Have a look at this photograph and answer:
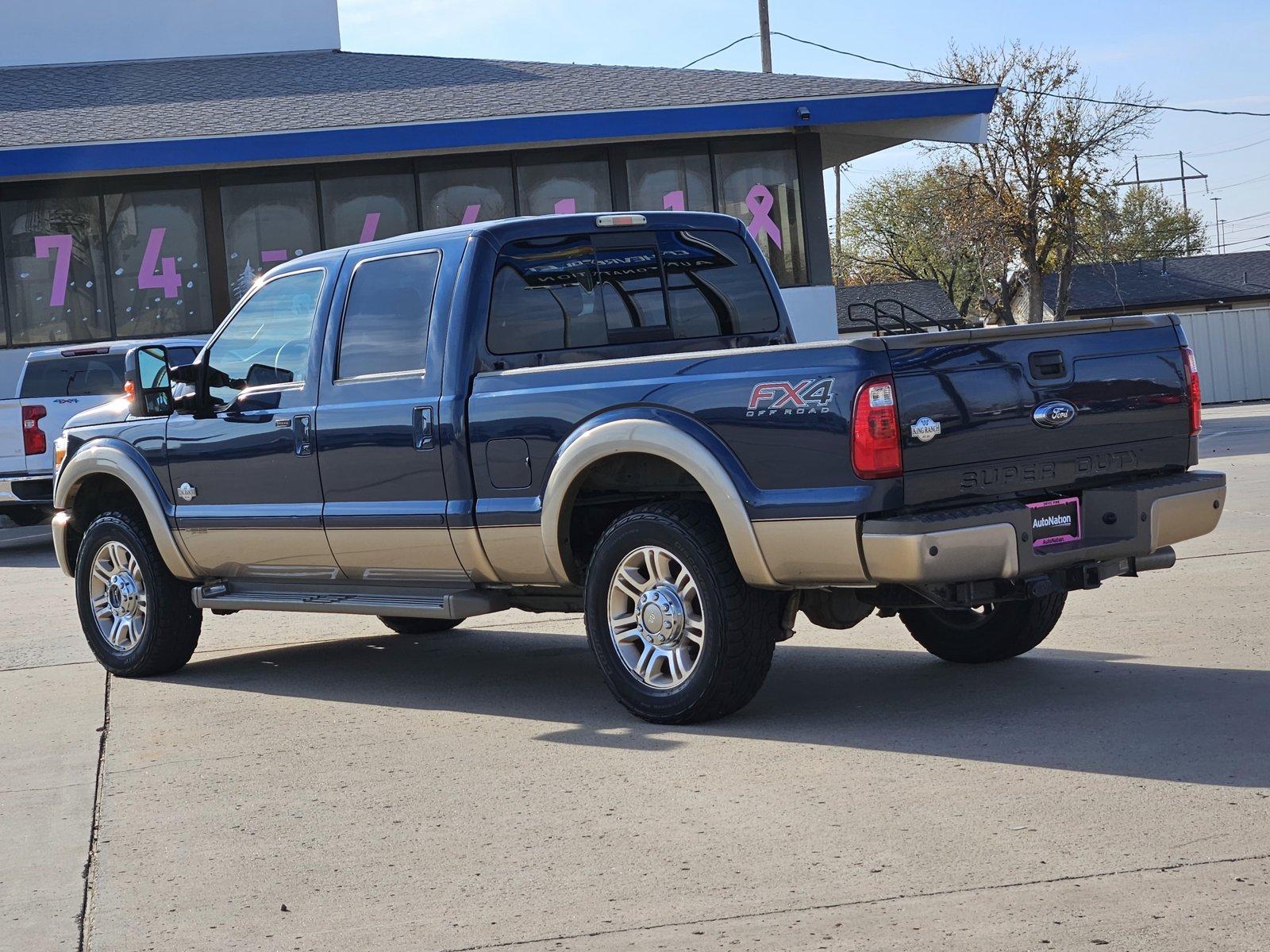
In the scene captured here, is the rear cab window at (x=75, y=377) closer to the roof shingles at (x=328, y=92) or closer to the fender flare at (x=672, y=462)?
the roof shingles at (x=328, y=92)

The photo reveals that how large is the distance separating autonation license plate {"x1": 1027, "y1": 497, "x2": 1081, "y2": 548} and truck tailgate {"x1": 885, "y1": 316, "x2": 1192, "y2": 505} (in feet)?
Result: 0.25

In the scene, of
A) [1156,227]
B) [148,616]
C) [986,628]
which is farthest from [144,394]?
[1156,227]

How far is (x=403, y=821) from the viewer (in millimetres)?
5324

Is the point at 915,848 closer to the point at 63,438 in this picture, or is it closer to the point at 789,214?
the point at 63,438

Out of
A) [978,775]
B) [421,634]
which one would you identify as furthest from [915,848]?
[421,634]

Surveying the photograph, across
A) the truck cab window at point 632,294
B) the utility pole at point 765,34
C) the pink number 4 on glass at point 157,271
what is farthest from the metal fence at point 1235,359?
the truck cab window at point 632,294

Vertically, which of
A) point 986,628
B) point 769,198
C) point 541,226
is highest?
point 769,198

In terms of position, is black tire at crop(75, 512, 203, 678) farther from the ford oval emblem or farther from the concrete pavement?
the ford oval emblem

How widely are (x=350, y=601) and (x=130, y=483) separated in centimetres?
173

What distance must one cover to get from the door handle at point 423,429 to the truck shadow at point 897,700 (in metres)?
1.18

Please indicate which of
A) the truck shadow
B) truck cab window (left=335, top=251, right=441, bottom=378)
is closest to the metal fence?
the truck shadow

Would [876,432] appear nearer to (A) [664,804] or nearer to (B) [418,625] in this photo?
(A) [664,804]

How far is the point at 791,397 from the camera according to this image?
19.3ft

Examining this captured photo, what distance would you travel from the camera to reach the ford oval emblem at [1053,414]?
6.06 meters
